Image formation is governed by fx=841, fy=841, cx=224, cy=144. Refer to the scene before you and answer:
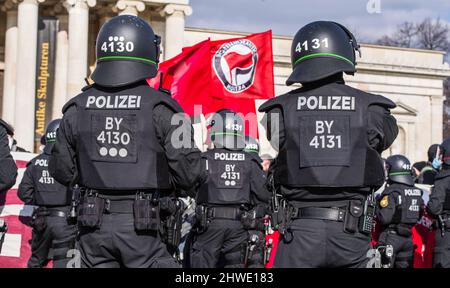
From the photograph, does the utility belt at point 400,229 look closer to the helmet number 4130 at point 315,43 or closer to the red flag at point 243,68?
the red flag at point 243,68

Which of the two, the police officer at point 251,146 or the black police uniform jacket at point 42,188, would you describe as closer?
the black police uniform jacket at point 42,188

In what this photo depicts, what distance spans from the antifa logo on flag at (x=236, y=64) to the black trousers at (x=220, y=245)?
368 cm

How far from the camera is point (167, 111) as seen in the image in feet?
19.0

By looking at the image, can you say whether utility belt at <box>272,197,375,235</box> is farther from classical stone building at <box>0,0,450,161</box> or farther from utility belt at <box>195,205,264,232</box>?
classical stone building at <box>0,0,450,161</box>

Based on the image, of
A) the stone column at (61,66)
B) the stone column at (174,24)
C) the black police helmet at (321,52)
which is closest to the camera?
the black police helmet at (321,52)

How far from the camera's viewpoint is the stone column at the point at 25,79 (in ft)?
106

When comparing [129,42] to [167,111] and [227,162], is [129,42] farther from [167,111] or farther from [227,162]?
[227,162]

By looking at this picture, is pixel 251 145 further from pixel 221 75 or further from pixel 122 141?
pixel 122 141

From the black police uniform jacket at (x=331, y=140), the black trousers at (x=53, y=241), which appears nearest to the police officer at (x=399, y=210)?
the black trousers at (x=53, y=241)

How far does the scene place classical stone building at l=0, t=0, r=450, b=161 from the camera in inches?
1308

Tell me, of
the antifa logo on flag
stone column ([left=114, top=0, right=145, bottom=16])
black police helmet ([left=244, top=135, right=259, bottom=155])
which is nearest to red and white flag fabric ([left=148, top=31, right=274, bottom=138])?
the antifa logo on flag

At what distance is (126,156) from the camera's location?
19.0 feet

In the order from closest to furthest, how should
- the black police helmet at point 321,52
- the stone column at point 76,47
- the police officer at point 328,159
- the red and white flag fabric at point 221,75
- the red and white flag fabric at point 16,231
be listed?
the police officer at point 328,159
the black police helmet at point 321,52
the red and white flag fabric at point 16,231
the red and white flag fabric at point 221,75
the stone column at point 76,47
